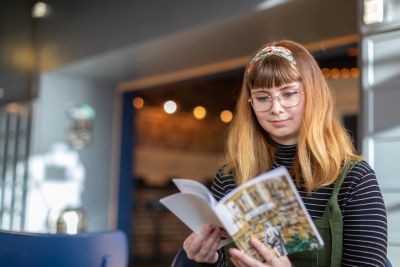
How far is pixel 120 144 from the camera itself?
598cm

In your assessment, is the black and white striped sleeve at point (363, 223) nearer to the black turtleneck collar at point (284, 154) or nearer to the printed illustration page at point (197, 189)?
the black turtleneck collar at point (284, 154)

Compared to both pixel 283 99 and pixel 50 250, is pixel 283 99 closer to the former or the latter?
pixel 283 99

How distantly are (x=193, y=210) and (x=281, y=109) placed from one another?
0.35 m

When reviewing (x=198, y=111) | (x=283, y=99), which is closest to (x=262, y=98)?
(x=283, y=99)

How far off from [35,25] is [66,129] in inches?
46.1

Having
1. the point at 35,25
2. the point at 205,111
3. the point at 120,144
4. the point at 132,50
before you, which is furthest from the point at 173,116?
the point at 132,50

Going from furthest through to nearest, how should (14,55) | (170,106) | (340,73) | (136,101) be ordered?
(170,106) < (136,101) < (14,55) < (340,73)

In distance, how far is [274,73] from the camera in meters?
1.35

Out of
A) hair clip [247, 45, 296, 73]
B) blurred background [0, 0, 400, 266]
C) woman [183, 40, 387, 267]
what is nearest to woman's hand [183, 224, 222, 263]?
woman [183, 40, 387, 267]

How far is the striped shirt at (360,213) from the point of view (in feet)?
3.99

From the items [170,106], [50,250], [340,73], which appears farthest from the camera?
[170,106]

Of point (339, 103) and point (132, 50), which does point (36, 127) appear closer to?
point (132, 50)

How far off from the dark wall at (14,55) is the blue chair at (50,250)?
396 centimetres

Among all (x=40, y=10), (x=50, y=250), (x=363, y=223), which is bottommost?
(x=50, y=250)
